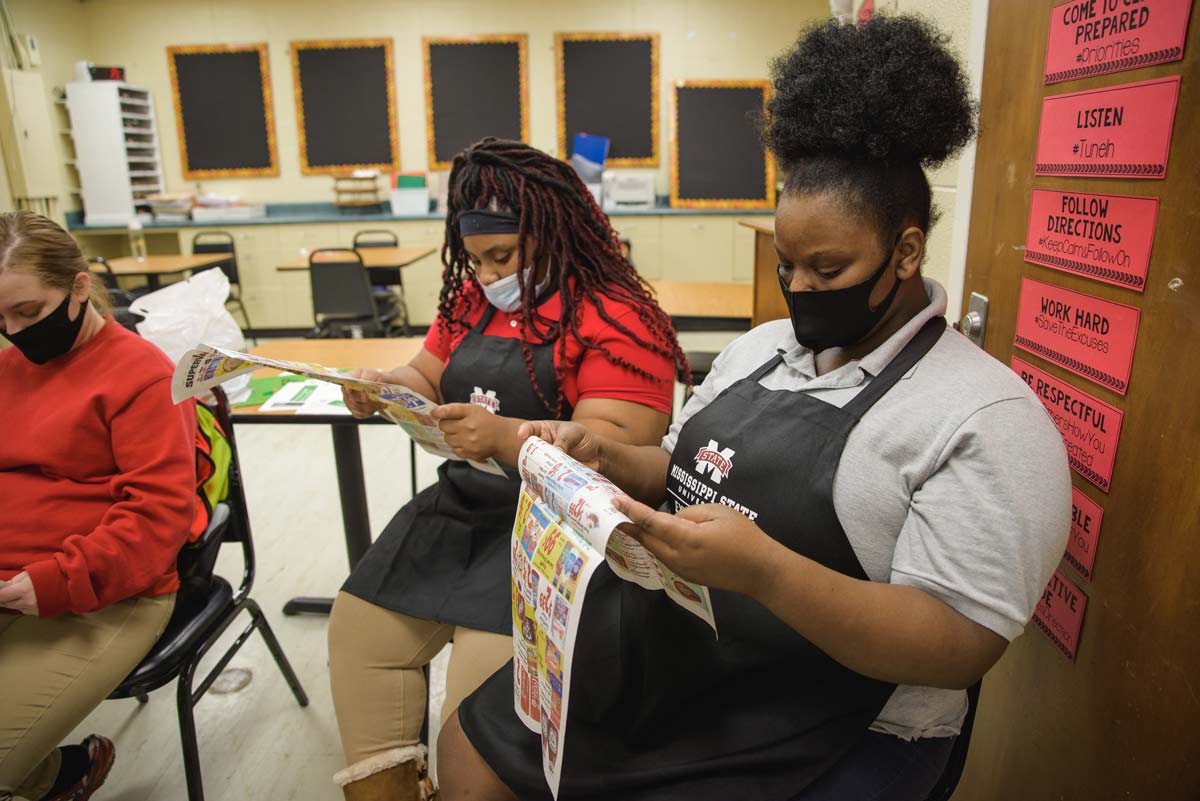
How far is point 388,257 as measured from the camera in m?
5.72

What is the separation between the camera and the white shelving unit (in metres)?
6.29

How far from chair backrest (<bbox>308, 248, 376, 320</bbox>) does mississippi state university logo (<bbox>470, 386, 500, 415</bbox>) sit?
385 centimetres

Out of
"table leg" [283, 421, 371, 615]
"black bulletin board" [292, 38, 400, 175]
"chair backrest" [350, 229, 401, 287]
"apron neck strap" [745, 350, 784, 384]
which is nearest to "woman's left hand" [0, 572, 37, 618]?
"table leg" [283, 421, 371, 615]

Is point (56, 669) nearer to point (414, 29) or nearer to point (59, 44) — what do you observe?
point (414, 29)

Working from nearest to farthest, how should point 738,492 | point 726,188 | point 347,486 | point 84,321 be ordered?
point 738,492
point 84,321
point 347,486
point 726,188

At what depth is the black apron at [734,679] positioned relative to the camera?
98 centimetres

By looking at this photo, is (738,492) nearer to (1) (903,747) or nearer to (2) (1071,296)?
(1) (903,747)

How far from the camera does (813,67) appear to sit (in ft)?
3.39

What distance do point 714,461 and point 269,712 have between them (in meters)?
1.64

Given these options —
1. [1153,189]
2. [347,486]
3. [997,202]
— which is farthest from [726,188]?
[1153,189]

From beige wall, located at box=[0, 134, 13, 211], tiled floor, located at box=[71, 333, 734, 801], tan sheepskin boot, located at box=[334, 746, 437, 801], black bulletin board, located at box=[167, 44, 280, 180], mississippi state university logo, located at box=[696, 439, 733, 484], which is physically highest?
black bulletin board, located at box=[167, 44, 280, 180]

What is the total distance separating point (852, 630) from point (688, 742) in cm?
30

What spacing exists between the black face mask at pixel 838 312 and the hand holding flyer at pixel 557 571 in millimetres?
343

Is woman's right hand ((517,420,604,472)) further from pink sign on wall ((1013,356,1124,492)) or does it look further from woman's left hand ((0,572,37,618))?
woman's left hand ((0,572,37,618))
